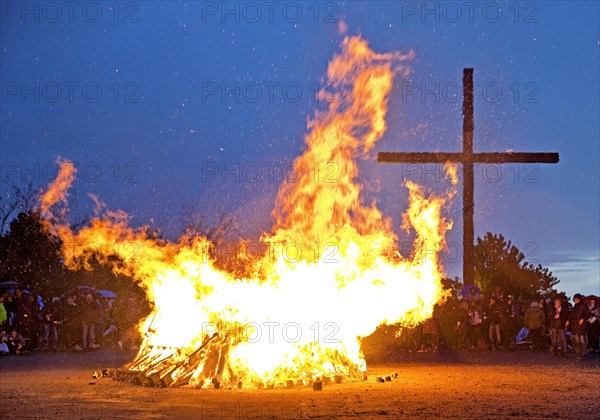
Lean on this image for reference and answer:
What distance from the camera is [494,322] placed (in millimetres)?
25453

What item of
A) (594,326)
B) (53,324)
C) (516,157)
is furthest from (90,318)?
(594,326)

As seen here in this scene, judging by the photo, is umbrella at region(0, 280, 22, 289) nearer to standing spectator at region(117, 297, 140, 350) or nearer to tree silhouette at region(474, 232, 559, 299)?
standing spectator at region(117, 297, 140, 350)

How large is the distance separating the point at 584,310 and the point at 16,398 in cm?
1468

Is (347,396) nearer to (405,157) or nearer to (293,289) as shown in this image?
(293,289)

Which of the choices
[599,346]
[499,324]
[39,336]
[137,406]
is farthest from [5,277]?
[137,406]

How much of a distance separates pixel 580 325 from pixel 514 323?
3.67m

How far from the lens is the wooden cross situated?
24.0 m

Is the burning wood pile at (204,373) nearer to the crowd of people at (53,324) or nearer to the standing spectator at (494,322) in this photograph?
the crowd of people at (53,324)

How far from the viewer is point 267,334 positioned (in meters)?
15.2

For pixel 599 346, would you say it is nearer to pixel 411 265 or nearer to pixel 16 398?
pixel 411 265

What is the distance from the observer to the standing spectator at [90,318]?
24.8 metres

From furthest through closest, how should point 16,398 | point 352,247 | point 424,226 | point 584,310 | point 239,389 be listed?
point 584,310
point 424,226
point 352,247
point 239,389
point 16,398

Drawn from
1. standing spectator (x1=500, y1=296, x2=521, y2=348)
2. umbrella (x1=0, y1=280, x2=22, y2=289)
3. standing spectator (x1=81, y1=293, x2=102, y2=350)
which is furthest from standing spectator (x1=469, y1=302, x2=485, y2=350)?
umbrella (x1=0, y1=280, x2=22, y2=289)

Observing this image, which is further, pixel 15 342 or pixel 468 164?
pixel 468 164
